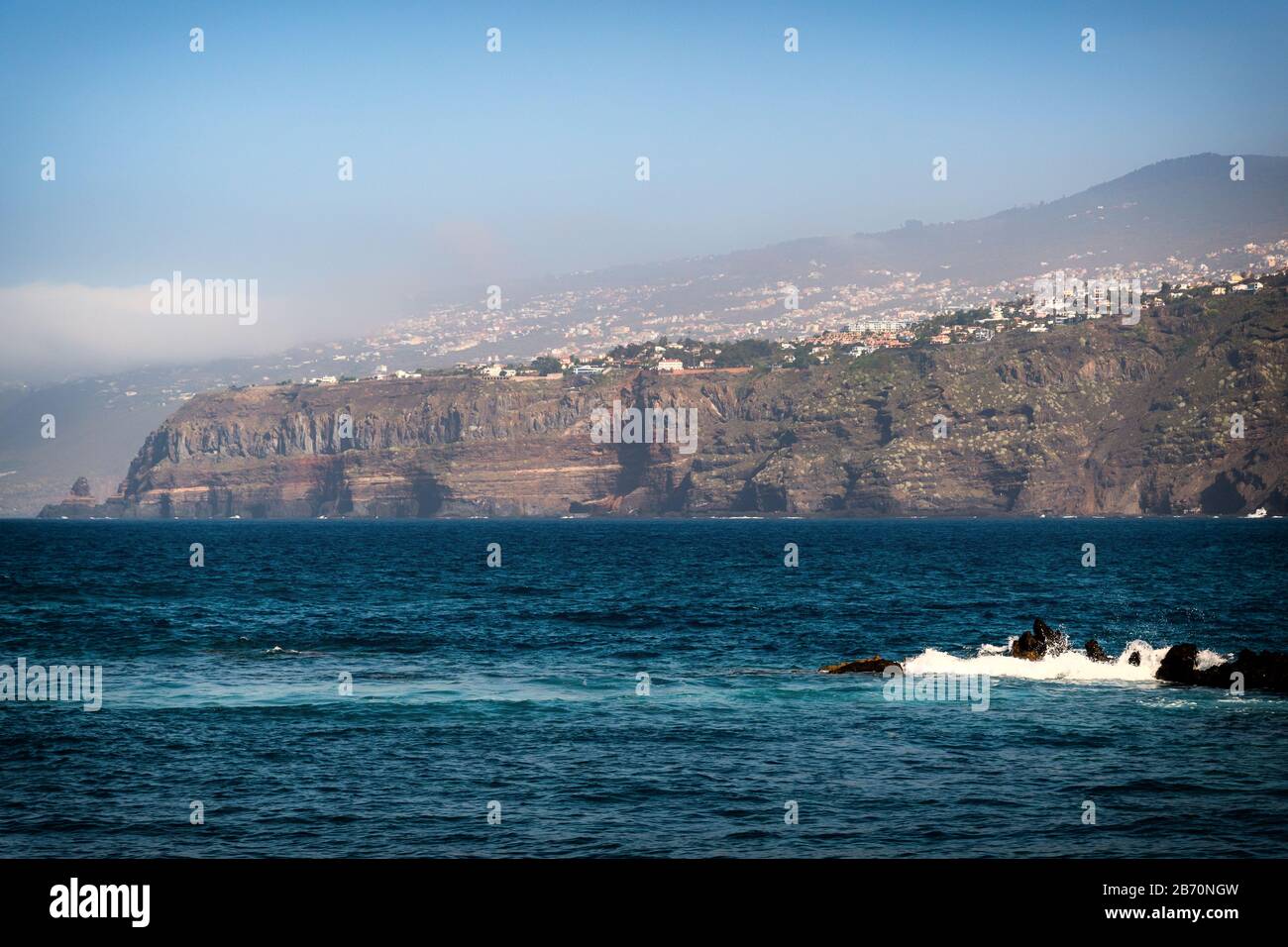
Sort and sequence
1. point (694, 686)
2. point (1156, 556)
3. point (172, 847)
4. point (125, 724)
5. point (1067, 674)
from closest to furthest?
1. point (172, 847)
2. point (125, 724)
3. point (694, 686)
4. point (1067, 674)
5. point (1156, 556)

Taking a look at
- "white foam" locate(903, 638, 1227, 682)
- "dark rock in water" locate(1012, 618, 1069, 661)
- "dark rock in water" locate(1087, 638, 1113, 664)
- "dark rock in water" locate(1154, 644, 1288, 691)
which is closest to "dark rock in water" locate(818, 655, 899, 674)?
"white foam" locate(903, 638, 1227, 682)

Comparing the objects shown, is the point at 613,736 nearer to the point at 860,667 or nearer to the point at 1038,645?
the point at 860,667

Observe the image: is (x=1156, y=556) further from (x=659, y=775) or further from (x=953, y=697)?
(x=659, y=775)

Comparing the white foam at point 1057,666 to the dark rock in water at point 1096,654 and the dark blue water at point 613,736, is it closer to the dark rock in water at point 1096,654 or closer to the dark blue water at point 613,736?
the dark rock in water at point 1096,654

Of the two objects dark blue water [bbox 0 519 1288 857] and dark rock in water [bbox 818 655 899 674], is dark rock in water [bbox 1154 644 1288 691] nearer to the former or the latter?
dark blue water [bbox 0 519 1288 857]

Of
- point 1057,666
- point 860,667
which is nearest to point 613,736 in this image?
point 860,667
